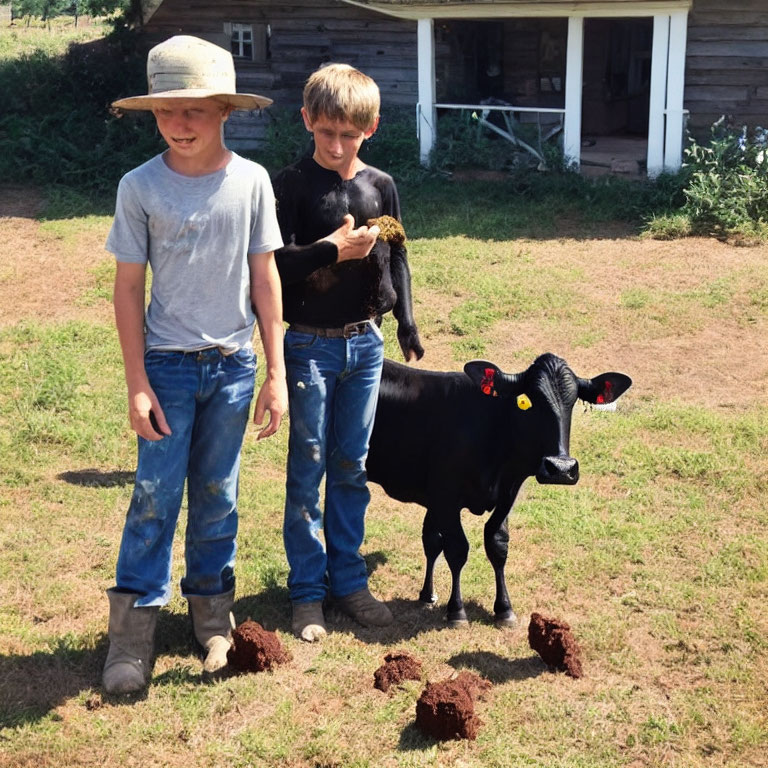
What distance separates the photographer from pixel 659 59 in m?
13.8

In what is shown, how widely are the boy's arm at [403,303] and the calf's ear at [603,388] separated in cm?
70

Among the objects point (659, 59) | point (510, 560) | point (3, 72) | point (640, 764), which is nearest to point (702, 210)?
point (659, 59)

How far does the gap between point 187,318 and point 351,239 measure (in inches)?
27.5

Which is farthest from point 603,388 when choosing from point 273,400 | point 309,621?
point 309,621

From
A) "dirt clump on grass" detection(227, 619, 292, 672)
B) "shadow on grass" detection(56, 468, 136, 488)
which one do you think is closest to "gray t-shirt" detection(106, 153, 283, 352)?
"dirt clump on grass" detection(227, 619, 292, 672)

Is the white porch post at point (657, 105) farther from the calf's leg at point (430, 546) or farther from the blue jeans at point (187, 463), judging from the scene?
the blue jeans at point (187, 463)

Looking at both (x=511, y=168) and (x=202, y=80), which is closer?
(x=202, y=80)

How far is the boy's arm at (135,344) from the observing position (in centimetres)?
390

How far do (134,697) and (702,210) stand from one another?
9987 mm

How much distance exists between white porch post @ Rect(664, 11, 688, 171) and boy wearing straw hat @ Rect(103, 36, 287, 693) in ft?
34.7

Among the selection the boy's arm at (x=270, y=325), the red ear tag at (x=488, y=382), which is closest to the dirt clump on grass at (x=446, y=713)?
the boy's arm at (x=270, y=325)

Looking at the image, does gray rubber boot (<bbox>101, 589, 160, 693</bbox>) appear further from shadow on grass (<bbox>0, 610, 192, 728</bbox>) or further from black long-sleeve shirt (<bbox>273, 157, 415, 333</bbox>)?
black long-sleeve shirt (<bbox>273, 157, 415, 333</bbox>)

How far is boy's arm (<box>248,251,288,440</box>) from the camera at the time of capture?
4.11m

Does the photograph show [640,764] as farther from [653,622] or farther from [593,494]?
[593,494]
